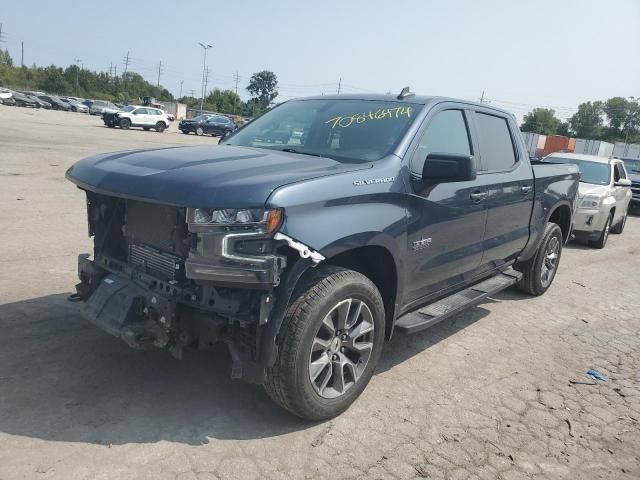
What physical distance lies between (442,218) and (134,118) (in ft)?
117

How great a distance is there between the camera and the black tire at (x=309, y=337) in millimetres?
2998

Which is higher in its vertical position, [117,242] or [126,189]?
[126,189]

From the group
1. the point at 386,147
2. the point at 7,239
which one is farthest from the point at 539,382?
the point at 7,239

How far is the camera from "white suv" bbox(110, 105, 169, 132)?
35875mm

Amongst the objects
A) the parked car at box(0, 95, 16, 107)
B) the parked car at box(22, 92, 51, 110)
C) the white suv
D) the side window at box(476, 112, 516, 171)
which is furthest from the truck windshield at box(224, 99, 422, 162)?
the parked car at box(22, 92, 51, 110)

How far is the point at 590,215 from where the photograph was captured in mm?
9680

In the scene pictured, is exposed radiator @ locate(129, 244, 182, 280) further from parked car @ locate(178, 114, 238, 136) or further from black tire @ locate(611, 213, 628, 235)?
parked car @ locate(178, 114, 238, 136)

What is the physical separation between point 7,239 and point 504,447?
6.04 m

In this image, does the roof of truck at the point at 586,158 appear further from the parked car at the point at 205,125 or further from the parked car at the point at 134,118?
the parked car at the point at 134,118

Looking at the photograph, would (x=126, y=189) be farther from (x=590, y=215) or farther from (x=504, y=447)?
(x=590, y=215)

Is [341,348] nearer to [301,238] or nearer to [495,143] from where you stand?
[301,238]

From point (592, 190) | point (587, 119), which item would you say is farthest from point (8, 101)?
point (587, 119)

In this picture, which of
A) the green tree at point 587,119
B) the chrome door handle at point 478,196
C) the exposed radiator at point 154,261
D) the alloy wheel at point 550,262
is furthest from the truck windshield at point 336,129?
the green tree at point 587,119

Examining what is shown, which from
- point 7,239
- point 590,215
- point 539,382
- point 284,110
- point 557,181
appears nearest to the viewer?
point 539,382
